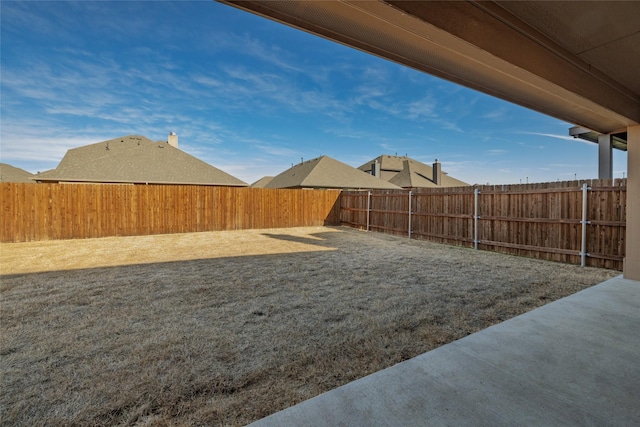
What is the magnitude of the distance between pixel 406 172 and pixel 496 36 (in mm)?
23662

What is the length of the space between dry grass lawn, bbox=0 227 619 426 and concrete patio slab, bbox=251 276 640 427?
22 cm

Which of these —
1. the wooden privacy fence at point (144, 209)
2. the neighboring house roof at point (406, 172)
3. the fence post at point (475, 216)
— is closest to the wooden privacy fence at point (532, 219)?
the fence post at point (475, 216)

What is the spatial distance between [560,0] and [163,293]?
5015 mm

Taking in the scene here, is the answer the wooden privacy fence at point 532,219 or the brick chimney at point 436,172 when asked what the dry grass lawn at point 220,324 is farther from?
the brick chimney at point 436,172

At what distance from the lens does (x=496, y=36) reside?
6.98 ft

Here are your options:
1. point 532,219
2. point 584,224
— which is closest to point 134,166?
point 532,219

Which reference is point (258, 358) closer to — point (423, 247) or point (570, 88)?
point (570, 88)

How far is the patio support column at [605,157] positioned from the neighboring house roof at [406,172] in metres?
16.5

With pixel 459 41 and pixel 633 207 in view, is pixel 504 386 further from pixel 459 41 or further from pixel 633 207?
pixel 633 207

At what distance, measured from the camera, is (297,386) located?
182 cm

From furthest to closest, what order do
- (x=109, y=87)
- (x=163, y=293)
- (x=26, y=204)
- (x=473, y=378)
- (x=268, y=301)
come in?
1. (x=109, y=87)
2. (x=26, y=204)
3. (x=163, y=293)
4. (x=268, y=301)
5. (x=473, y=378)

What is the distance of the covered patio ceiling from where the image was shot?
1745mm

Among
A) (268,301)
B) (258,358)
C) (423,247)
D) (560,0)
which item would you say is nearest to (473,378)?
(258,358)

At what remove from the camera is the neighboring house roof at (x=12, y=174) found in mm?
18098
